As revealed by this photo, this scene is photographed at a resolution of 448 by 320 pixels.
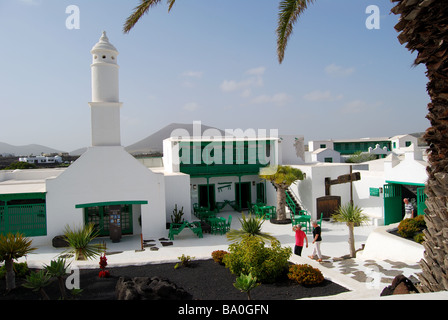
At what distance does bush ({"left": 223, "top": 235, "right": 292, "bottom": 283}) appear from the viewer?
7898mm

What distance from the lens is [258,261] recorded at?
8.09 metres

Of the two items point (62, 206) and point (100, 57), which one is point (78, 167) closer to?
point (62, 206)

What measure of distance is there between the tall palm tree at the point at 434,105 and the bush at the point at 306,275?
9.06 feet

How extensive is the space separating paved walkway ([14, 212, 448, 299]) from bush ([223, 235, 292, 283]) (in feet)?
3.40

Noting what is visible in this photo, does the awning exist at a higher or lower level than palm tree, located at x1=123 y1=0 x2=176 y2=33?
lower

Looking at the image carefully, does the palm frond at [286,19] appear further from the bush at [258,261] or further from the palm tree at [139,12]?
the bush at [258,261]

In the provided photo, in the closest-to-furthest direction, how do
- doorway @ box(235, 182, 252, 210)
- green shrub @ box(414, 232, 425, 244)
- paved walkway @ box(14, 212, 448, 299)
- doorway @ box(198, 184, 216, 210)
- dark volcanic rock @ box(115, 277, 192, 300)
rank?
1. dark volcanic rock @ box(115, 277, 192, 300)
2. paved walkway @ box(14, 212, 448, 299)
3. green shrub @ box(414, 232, 425, 244)
4. doorway @ box(198, 184, 216, 210)
5. doorway @ box(235, 182, 252, 210)

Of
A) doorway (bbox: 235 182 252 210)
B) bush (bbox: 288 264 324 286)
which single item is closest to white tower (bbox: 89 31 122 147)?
doorway (bbox: 235 182 252 210)

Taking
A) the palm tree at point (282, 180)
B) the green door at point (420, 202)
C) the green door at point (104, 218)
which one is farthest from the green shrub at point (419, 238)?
the green door at point (104, 218)

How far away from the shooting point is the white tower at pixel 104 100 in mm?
Answer: 15617

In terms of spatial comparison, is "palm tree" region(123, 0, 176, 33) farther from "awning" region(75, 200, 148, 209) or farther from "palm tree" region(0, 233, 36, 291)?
"awning" region(75, 200, 148, 209)

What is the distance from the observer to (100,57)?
15.7m

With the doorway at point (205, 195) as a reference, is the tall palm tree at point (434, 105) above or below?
above
